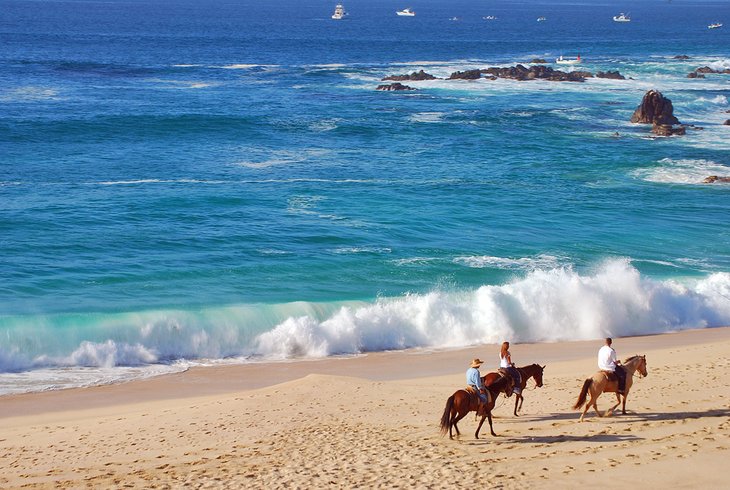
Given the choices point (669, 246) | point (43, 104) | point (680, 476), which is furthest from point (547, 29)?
point (680, 476)

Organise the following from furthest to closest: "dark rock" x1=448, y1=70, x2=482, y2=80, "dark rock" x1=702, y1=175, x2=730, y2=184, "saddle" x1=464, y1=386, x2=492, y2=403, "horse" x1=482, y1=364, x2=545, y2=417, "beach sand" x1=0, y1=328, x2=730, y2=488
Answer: "dark rock" x1=448, y1=70, x2=482, y2=80
"dark rock" x1=702, y1=175, x2=730, y2=184
"horse" x1=482, y1=364, x2=545, y2=417
"saddle" x1=464, y1=386, x2=492, y2=403
"beach sand" x1=0, y1=328, x2=730, y2=488

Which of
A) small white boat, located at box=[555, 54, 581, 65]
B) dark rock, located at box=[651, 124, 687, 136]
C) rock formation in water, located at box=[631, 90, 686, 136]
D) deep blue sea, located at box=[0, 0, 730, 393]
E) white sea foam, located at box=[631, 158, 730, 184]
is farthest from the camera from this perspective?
small white boat, located at box=[555, 54, 581, 65]

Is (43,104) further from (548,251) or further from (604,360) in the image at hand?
(604,360)

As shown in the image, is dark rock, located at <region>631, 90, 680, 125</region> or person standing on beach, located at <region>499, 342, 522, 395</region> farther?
dark rock, located at <region>631, 90, 680, 125</region>

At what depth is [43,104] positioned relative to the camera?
5325cm

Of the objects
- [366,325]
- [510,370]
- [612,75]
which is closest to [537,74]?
[612,75]

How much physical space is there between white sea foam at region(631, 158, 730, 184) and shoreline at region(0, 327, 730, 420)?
16027mm

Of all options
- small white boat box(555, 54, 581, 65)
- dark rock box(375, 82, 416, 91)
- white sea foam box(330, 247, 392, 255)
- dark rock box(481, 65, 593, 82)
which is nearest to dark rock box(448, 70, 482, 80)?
dark rock box(481, 65, 593, 82)

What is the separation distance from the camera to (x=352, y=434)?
15602 millimetres

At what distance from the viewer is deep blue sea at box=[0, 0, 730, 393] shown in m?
23.5

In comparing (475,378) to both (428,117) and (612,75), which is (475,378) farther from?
(612,75)

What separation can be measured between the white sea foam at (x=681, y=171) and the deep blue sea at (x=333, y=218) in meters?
0.20

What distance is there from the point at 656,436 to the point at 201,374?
396 inches

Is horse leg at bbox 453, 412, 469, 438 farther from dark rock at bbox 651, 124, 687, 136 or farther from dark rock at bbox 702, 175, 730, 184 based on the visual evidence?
dark rock at bbox 651, 124, 687, 136
